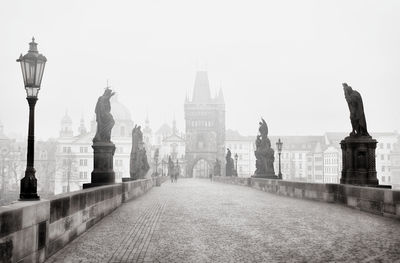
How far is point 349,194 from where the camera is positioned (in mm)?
13844

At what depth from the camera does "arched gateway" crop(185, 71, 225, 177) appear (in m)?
113

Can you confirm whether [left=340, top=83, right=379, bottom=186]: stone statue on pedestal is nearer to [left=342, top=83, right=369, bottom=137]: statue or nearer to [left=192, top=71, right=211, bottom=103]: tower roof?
[left=342, top=83, right=369, bottom=137]: statue

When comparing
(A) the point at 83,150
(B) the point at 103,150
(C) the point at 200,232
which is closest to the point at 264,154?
(B) the point at 103,150

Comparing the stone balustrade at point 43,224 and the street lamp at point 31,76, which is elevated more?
the street lamp at point 31,76

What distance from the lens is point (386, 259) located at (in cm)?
625

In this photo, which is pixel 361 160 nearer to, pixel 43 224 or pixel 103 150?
pixel 103 150

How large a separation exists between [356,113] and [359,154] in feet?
4.38

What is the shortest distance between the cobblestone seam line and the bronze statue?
18.4 metres

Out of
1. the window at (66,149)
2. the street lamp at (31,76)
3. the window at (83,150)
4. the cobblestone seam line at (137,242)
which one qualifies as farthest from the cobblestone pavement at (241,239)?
the window at (66,149)

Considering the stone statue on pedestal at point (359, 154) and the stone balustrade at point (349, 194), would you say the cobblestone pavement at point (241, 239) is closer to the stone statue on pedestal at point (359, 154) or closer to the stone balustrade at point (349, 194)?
the stone balustrade at point (349, 194)

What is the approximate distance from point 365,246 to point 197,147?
10765cm

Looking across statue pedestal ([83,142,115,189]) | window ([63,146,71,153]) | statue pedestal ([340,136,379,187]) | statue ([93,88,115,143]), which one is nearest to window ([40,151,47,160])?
window ([63,146,71,153])

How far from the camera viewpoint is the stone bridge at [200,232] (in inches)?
248

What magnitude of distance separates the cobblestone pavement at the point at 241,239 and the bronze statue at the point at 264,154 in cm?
1716
